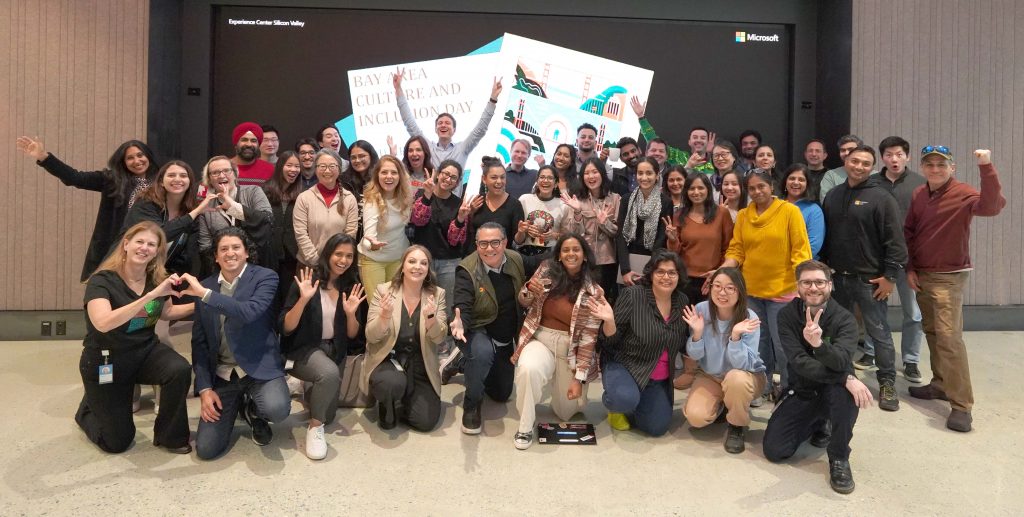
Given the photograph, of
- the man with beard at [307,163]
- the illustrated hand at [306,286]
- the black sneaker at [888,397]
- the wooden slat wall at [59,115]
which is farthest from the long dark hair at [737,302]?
the wooden slat wall at [59,115]

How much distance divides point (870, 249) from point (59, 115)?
6.02 meters

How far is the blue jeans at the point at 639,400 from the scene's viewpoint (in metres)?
3.01

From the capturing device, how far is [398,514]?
2.30 metres

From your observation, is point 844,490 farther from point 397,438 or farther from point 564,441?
point 397,438

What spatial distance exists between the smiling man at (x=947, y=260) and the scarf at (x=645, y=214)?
1.51 m

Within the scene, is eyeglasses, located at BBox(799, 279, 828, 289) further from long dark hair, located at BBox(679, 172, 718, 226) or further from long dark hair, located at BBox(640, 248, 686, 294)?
long dark hair, located at BBox(679, 172, 718, 226)

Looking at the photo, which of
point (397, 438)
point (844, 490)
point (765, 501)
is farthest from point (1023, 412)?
point (397, 438)

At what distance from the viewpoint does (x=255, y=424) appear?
291 centimetres

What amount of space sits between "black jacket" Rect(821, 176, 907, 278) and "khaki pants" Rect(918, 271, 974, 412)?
8.5 inches

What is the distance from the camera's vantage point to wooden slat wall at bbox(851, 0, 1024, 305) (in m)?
5.27

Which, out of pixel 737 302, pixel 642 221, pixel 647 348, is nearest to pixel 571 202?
pixel 642 221

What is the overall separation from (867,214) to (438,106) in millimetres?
3428

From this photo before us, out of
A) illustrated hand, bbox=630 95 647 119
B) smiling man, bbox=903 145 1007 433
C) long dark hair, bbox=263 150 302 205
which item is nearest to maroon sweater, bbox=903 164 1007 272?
smiling man, bbox=903 145 1007 433

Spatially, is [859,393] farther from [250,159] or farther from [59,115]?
[59,115]
